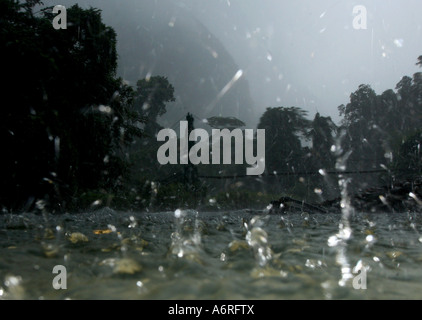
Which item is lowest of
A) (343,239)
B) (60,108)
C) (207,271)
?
(207,271)

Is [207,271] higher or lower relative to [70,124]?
lower

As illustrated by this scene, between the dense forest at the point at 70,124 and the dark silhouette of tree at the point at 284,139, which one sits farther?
the dark silhouette of tree at the point at 284,139

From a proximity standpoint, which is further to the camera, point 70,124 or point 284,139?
point 284,139

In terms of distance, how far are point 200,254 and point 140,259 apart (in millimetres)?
439

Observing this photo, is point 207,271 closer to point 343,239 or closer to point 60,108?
point 343,239

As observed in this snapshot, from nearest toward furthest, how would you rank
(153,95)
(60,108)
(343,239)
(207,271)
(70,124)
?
1. (207,271)
2. (343,239)
3. (60,108)
4. (70,124)
5. (153,95)

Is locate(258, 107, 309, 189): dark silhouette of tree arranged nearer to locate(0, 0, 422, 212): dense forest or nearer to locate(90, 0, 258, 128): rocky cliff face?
locate(0, 0, 422, 212): dense forest

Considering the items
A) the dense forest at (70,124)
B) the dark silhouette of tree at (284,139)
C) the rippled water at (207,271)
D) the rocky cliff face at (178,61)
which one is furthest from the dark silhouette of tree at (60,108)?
the rocky cliff face at (178,61)

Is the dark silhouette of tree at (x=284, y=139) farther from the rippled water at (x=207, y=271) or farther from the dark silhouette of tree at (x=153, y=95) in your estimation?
the rippled water at (x=207, y=271)

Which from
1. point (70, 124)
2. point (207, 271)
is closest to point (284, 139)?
point (70, 124)

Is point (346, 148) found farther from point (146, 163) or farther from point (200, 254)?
point (200, 254)

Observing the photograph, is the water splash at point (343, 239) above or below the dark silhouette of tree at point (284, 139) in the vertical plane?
below

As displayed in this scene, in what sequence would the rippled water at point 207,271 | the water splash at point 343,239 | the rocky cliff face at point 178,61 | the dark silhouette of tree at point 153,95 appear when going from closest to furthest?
the rippled water at point 207,271, the water splash at point 343,239, the dark silhouette of tree at point 153,95, the rocky cliff face at point 178,61

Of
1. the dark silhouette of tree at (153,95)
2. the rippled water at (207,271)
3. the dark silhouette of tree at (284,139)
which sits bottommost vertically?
the rippled water at (207,271)
